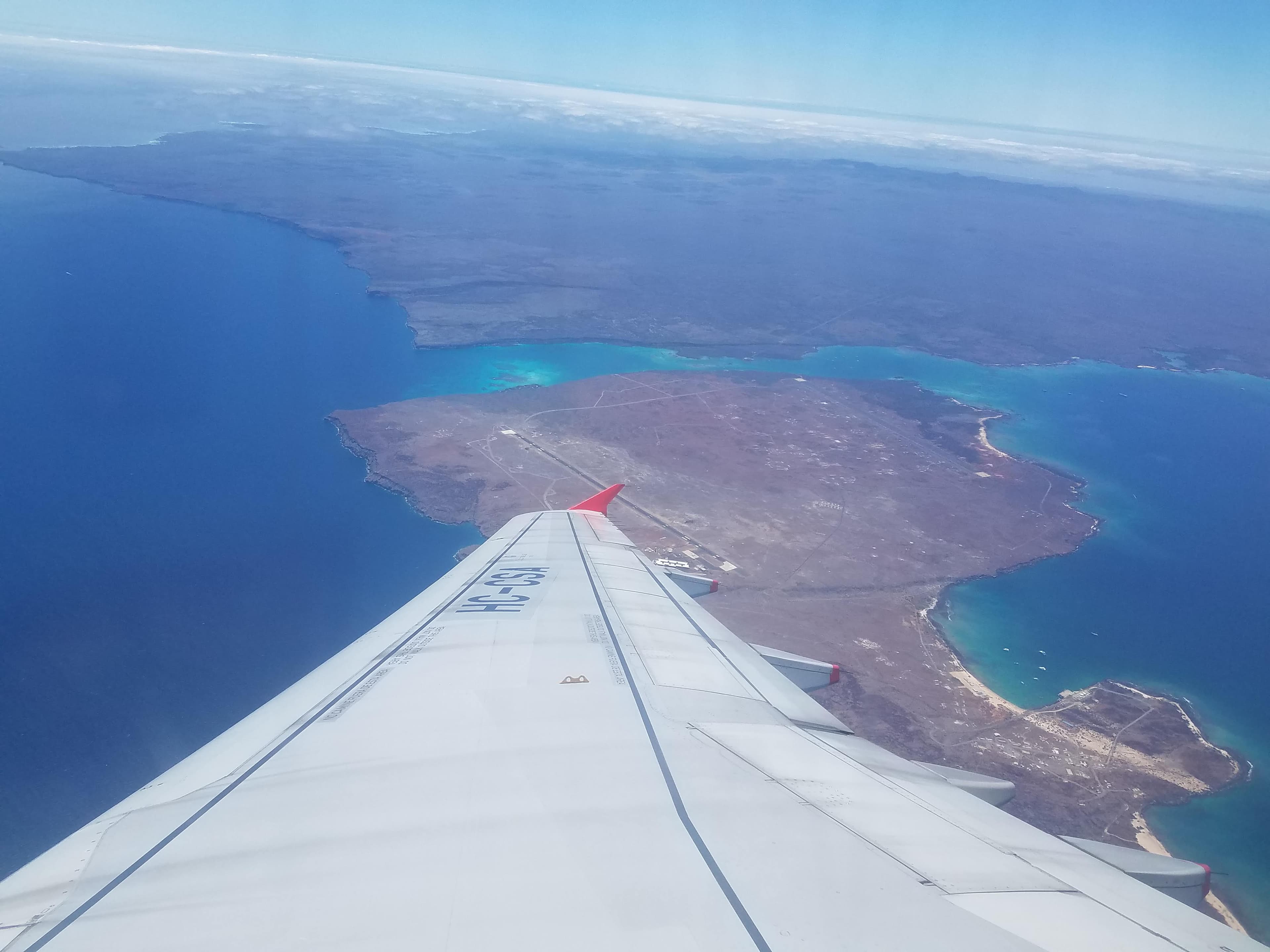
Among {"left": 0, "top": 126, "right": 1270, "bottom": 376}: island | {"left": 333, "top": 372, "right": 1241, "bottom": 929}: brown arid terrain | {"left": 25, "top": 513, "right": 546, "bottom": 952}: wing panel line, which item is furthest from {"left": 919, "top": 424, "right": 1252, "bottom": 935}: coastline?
{"left": 0, "top": 126, "right": 1270, "bottom": 376}: island

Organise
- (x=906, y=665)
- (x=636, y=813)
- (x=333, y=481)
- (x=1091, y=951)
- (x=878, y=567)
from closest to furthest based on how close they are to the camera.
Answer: (x=1091, y=951) < (x=636, y=813) < (x=906, y=665) < (x=878, y=567) < (x=333, y=481)

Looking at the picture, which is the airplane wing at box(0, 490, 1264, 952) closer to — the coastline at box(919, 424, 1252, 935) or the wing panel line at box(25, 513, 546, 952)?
the wing panel line at box(25, 513, 546, 952)

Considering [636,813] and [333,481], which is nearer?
[636,813]

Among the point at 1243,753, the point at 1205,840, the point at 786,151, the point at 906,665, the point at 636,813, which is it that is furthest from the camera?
the point at 786,151

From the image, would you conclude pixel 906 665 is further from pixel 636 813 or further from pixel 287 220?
pixel 287 220

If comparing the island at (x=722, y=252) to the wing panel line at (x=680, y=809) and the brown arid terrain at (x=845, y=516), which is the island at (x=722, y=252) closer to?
the brown arid terrain at (x=845, y=516)

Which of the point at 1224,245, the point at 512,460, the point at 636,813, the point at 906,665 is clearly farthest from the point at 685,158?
the point at 636,813
